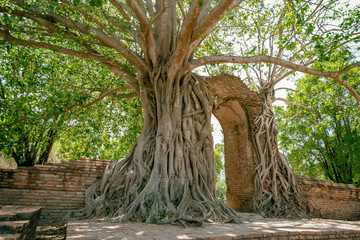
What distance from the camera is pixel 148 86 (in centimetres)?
662

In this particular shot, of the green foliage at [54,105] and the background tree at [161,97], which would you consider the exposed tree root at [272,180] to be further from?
the green foliage at [54,105]

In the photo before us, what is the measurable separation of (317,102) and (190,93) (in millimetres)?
3706

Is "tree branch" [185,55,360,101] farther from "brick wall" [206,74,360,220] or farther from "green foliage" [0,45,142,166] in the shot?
"green foliage" [0,45,142,166]

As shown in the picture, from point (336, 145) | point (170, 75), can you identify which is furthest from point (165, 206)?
point (336, 145)

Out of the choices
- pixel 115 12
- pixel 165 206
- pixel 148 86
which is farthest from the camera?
pixel 115 12

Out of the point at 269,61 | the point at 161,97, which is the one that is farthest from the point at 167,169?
the point at 269,61

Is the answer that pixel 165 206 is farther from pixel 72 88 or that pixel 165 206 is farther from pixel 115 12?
pixel 115 12

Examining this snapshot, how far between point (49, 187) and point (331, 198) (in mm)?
8801

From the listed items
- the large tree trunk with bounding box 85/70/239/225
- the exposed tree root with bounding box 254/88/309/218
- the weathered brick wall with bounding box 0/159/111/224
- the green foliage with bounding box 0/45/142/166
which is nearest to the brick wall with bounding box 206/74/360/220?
the exposed tree root with bounding box 254/88/309/218

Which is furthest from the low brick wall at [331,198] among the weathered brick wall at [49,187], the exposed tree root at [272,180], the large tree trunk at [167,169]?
the weathered brick wall at [49,187]

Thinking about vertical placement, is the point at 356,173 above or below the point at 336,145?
below

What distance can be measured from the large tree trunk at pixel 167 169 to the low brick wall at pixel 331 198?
172 inches

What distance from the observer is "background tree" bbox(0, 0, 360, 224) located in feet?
16.2

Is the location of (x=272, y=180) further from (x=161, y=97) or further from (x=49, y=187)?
(x=49, y=187)
